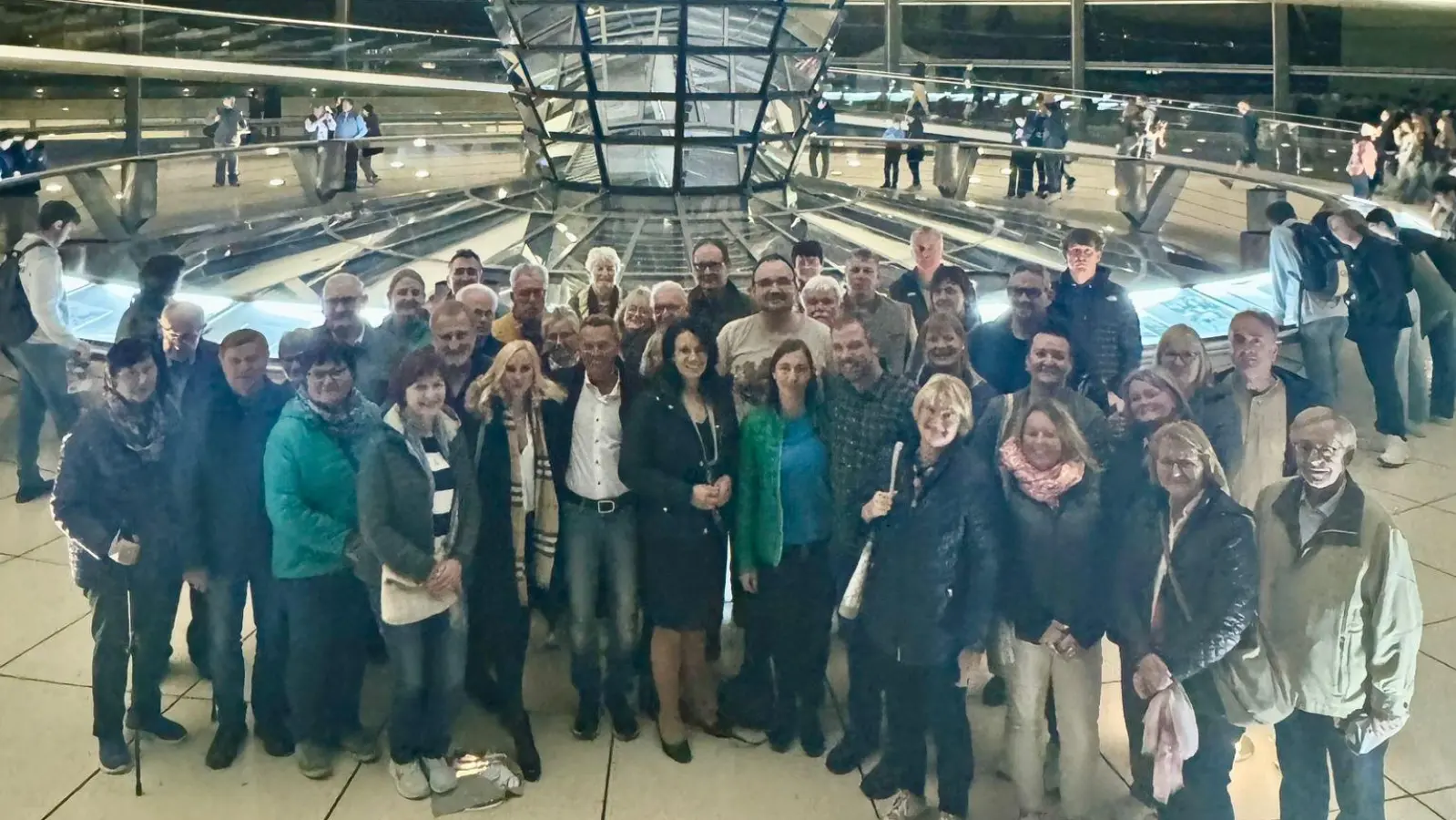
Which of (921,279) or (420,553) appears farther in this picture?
(921,279)

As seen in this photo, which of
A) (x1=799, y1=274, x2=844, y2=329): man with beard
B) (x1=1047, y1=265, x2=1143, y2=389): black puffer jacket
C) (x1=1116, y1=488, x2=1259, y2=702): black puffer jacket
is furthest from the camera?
(x1=799, y1=274, x2=844, y2=329): man with beard

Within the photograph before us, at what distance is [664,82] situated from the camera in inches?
281

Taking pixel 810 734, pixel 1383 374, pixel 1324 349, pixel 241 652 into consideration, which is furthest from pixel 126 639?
pixel 1383 374

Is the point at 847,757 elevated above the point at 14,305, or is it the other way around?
the point at 14,305

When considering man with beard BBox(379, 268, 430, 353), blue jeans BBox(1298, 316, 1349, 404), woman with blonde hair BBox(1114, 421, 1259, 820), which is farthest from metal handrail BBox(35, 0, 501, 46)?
woman with blonde hair BBox(1114, 421, 1259, 820)

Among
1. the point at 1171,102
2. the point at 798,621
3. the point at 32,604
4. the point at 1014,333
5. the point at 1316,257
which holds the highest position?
the point at 1171,102

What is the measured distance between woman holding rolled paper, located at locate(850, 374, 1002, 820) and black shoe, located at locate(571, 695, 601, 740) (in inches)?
54.2

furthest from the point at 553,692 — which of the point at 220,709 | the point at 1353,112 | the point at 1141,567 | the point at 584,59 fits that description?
the point at 1353,112

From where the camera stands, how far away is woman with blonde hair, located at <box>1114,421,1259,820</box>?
12.4 ft

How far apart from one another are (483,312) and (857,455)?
6.22 feet

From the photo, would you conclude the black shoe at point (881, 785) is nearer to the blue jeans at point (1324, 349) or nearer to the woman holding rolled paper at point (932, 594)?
the woman holding rolled paper at point (932, 594)

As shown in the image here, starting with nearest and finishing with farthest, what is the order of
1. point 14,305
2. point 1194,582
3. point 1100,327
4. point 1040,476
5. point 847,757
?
point 1194,582 < point 1040,476 < point 1100,327 < point 847,757 < point 14,305

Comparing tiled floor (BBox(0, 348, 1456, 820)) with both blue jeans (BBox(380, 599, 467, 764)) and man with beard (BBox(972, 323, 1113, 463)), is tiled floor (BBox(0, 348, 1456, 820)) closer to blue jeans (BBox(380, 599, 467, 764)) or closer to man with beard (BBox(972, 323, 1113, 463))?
blue jeans (BBox(380, 599, 467, 764))

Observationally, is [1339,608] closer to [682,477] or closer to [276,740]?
[682,477]
